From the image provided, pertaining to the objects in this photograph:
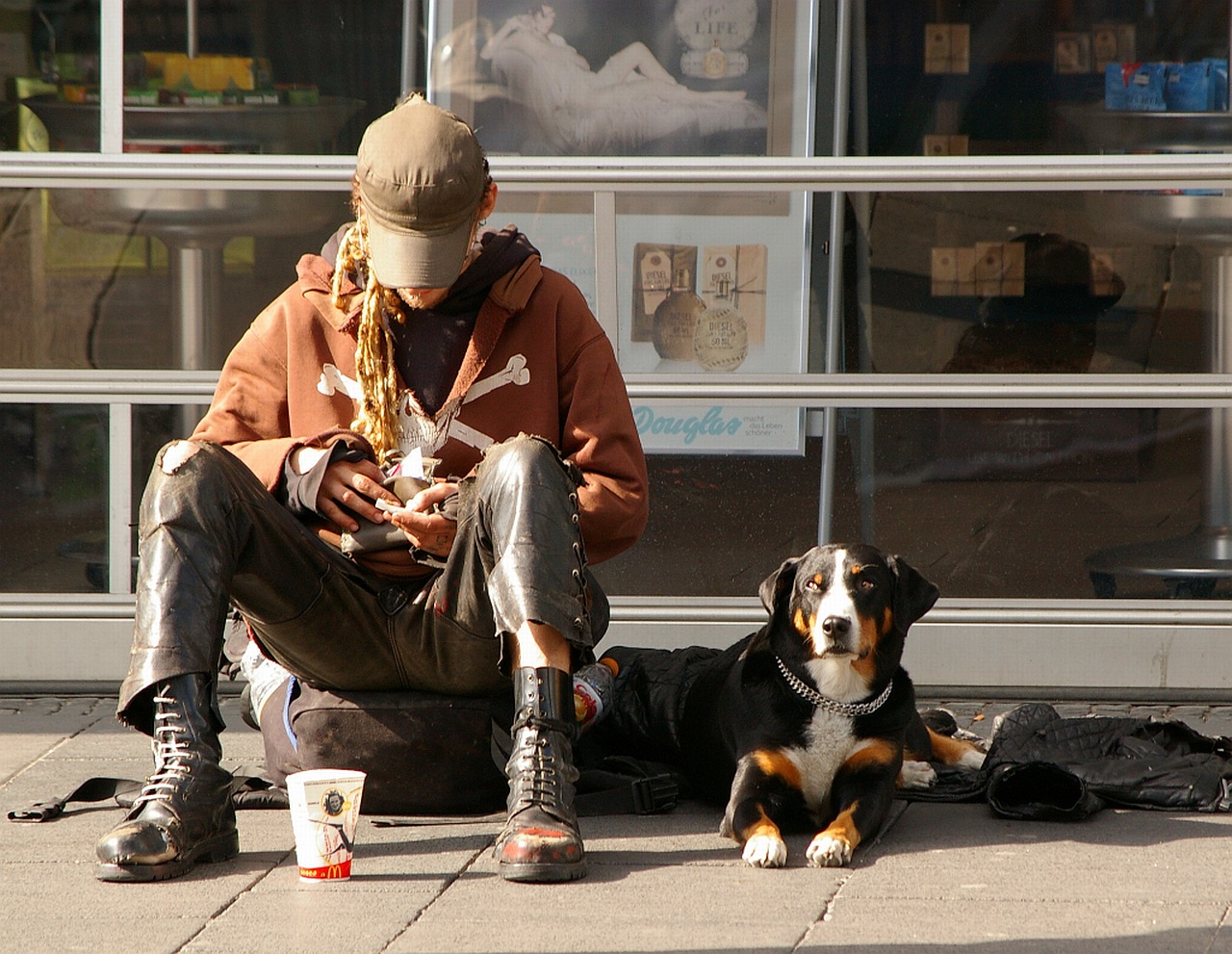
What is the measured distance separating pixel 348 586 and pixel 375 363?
1.71 feet

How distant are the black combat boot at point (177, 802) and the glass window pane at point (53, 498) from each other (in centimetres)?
222

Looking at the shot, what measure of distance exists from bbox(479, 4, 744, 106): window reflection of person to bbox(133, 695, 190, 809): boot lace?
274 cm

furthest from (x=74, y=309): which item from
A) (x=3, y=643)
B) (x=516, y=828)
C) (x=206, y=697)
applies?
(x=516, y=828)

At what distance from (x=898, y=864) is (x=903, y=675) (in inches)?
21.9

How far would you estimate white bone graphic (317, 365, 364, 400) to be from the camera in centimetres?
384

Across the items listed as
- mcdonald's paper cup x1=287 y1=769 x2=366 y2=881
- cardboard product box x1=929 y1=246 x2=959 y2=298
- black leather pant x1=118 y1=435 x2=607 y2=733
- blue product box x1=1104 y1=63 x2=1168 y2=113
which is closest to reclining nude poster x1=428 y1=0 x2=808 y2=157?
cardboard product box x1=929 y1=246 x2=959 y2=298

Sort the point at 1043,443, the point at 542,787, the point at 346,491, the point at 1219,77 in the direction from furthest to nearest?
1. the point at 1043,443
2. the point at 1219,77
3. the point at 346,491
4. the point at 542,787

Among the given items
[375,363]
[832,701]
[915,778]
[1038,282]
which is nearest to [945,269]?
[1038,282]

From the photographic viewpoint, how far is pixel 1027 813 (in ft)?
12.6

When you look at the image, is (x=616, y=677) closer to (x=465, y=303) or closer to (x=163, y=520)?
(x=465, y=303)

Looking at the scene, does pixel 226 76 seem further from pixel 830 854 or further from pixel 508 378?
pixel 830 854

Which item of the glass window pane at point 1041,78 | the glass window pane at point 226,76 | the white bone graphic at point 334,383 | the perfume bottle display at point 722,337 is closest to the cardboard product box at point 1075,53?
the glass window pane at point 1041,78

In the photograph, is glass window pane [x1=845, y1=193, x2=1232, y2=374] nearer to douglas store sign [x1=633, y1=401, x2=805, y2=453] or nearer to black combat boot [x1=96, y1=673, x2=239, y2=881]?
douglas store sign [x1=633, y1=401, x2=805, y2=453]

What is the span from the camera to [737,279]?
5.38 meters
